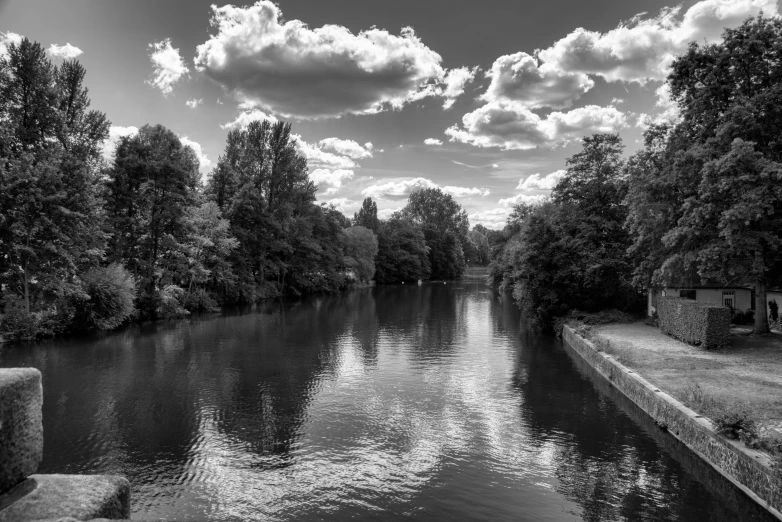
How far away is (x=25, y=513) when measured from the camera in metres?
3.49

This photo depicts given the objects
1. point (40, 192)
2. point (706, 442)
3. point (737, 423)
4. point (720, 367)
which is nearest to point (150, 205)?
point (40, 192)

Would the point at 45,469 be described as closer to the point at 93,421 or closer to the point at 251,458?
the point at 93,421

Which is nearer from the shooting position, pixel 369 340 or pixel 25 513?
pixel 25 513

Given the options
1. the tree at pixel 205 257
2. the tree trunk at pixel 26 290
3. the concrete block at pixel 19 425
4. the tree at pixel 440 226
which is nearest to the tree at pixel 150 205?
the tree at pixel 205 257

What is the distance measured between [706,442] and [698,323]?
11.1m

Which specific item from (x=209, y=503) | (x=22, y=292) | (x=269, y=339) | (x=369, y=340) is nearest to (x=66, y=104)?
(x=22, y=292)

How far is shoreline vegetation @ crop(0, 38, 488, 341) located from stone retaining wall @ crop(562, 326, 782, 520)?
28.5 metres

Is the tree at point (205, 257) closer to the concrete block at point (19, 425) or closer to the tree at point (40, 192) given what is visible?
the tree at point (40, 192)

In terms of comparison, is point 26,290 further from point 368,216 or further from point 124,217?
point 368,216

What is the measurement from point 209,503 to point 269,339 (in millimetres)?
18834

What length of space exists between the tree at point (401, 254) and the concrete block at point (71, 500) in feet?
285

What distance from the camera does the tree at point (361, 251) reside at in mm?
77062

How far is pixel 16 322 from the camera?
25.1 m

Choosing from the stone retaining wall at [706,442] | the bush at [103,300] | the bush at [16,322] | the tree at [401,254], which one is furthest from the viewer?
the tree at [401,254]
